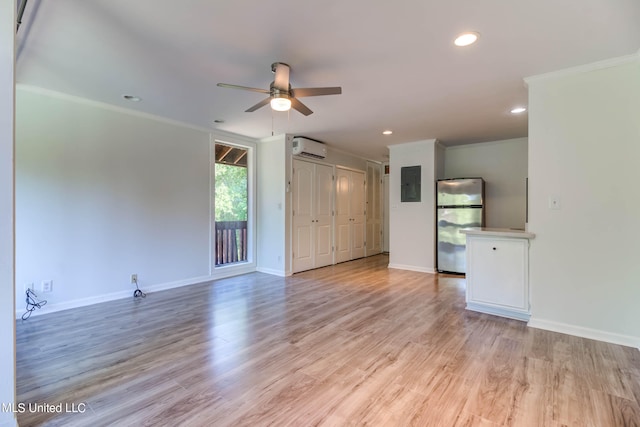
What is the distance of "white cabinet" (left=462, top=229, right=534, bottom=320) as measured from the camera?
302cm

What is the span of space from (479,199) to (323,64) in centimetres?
373

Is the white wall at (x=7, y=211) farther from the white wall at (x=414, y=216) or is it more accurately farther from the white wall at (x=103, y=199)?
A: the white wall at (x=414, y=216)

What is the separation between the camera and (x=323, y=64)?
2.59 meters

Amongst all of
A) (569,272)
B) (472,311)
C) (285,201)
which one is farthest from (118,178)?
(569,272)

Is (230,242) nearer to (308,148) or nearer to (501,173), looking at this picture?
(308,148)

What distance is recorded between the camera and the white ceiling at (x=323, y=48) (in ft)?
6.25

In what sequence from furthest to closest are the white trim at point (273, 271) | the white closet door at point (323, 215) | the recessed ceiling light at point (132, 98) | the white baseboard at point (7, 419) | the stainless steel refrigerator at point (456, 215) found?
the white closet door at point (323, 215)
the white trim at point (273, 271)
the stainless steel refrigerator at point (456, 215)
the recessed ceiling light at point (132, 98)
the white baseboard at point (7, 419)

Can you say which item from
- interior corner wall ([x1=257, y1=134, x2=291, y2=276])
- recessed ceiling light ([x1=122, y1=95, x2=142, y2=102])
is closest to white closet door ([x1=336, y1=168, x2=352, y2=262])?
interior corner wall ([x1=257, y1=134, x2=291, y2=276])

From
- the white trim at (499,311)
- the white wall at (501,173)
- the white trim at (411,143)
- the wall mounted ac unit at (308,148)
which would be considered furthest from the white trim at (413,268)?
the wall mounted ac unit at (308,148)

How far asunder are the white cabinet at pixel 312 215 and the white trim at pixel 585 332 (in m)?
3.63

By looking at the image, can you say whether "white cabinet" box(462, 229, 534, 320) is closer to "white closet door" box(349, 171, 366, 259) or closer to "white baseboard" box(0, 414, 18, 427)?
"white closet door" box(349, 171, 366, 259)

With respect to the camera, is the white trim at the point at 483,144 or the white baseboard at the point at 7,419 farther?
the white trim at the point at 483,144

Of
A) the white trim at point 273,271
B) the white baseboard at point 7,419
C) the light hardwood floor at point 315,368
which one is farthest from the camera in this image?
the white trim at point 273,271

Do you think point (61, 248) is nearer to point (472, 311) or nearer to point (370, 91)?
point (370, 91)
